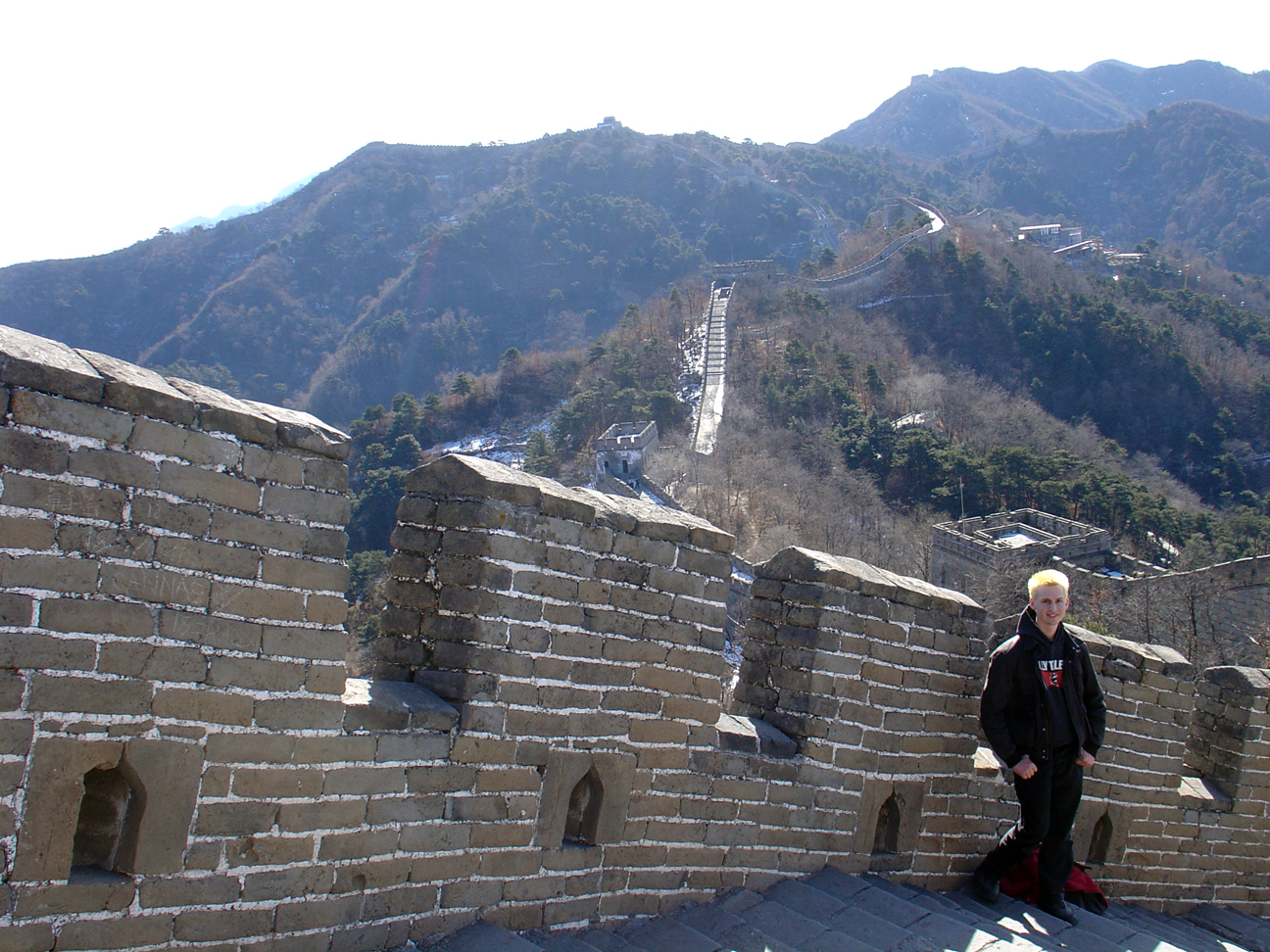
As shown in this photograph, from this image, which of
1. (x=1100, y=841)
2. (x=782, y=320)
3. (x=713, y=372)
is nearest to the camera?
(x=1100, y=841)

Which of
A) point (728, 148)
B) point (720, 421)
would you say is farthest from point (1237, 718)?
point (728, 148)

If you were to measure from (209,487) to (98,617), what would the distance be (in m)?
0.43

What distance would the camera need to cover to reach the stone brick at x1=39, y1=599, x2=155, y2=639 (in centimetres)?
230

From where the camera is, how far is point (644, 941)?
337 cm

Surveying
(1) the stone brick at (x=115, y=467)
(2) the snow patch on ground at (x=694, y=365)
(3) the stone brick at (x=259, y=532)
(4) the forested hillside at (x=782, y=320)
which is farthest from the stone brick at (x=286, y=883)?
(2) the snow patch on ground at (x=694, y=365)

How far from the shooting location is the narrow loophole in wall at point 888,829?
460 centimetres

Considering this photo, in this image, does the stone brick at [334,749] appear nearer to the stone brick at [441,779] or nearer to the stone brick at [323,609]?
the stone brick at [441,779]

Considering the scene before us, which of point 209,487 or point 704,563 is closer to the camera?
point 209,487

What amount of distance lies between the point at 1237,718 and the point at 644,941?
494 cm

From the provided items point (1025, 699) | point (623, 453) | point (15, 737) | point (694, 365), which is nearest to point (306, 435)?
point (15, 737)

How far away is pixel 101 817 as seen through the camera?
2.47 m

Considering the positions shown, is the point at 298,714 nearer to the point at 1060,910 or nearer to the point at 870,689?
the point at 870,689

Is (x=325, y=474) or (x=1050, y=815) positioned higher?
(x=325, y=474)

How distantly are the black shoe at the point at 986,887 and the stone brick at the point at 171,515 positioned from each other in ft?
13.6
